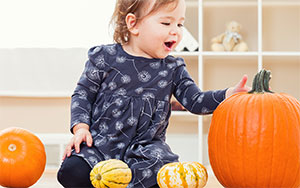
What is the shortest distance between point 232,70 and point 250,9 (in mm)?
392

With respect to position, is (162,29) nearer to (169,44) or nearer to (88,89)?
(169,44)

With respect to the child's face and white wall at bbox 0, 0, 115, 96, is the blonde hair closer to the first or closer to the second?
the child's face

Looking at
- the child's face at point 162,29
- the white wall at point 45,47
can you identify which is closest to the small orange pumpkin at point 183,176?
the child's face at point 162,29

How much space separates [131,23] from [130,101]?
0.27m

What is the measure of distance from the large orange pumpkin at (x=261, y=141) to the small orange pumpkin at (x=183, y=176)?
0.40 feet

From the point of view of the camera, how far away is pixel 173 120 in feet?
9.50

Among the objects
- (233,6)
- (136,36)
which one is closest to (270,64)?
(233,6)

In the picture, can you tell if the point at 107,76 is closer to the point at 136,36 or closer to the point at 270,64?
the point at 136,36

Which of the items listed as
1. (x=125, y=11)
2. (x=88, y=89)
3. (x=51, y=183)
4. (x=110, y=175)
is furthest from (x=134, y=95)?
(x=51, y=183)

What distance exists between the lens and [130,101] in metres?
1.62

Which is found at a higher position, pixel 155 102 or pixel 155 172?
pixel 155 102

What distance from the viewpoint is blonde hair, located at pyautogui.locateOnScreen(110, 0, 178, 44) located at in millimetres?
1586

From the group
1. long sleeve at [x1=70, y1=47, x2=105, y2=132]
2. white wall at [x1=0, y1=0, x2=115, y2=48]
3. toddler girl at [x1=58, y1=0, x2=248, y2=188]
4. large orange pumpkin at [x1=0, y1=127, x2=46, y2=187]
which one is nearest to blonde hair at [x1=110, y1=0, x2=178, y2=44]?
toddler girl at [x1=58, y1=0, x2=248, y2=188]

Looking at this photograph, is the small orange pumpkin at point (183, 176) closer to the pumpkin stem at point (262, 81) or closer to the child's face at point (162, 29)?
the pumpkin stem at point (262, 81)
